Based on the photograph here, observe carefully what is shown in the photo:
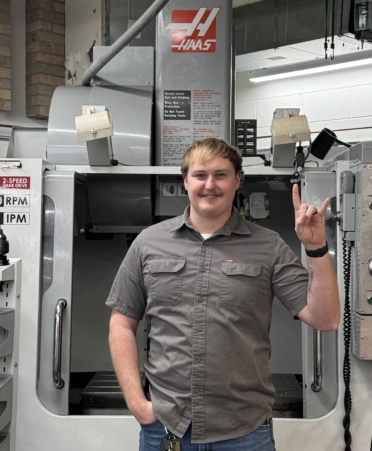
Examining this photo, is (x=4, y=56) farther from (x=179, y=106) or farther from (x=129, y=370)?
(x=129, y=370)

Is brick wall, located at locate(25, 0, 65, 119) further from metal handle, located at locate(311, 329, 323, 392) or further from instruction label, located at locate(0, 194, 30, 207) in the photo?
metal handle, located at locate(311, 329, 323, 392)

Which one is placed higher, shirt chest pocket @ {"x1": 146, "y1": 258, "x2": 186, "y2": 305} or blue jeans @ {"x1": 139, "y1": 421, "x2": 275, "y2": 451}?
shirt chest pocket @ {"x1": 146, "y1": 258, "x2": 186, "y2": 305}

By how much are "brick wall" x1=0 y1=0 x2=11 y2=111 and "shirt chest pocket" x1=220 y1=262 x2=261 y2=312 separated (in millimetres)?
3259

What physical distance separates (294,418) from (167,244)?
1.08m

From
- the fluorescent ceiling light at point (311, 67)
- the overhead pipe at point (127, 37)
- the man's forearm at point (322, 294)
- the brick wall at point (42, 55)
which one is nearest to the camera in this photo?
the man's forearm at point (322, 294)

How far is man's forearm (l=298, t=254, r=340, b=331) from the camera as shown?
1.40m

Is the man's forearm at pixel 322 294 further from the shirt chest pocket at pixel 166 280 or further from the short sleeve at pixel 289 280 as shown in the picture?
the shirt chest pocket at pixel 166 280

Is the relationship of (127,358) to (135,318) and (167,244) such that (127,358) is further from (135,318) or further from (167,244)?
(167,244)

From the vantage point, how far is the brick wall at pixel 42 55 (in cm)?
432

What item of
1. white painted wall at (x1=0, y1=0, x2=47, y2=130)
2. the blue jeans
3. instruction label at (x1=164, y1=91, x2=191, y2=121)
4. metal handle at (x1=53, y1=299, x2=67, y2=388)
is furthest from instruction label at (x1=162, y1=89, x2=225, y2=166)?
white painted wall at (x1=0, y1=0, x2=47, y2=130)

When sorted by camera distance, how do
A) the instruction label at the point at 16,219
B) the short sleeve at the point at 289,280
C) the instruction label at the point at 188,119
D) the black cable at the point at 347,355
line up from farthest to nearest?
1. the instruction label at the point at 188,119
2. the instruction label at the point at 16,219
3. the black cable at the point at 347,355
4. the short sleeve at the point at 289,280

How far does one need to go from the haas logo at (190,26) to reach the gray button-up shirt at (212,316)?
1.24 meters

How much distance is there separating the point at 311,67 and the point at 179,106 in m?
2.24

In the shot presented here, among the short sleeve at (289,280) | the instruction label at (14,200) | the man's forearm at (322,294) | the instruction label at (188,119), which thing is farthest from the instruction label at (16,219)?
the man's forearm at (322,294)
